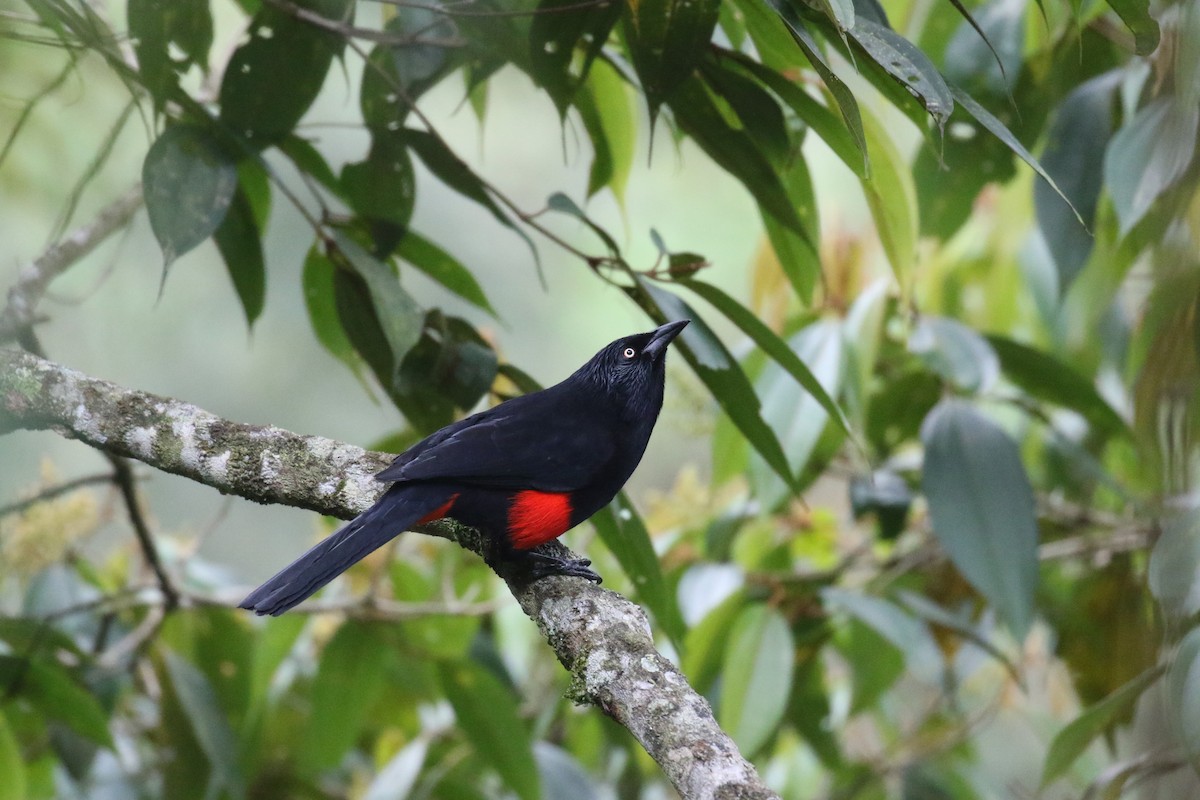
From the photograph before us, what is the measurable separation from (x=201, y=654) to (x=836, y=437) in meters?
2.16

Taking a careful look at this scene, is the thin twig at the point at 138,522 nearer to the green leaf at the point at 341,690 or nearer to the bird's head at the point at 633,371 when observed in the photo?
the green leaf at the point at 341,690

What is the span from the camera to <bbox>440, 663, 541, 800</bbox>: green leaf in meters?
3.25

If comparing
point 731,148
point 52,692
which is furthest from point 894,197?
point 52,692

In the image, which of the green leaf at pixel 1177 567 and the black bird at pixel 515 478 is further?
the black bird at pixel 515 478

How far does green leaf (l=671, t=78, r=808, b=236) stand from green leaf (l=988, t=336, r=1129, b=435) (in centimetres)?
131

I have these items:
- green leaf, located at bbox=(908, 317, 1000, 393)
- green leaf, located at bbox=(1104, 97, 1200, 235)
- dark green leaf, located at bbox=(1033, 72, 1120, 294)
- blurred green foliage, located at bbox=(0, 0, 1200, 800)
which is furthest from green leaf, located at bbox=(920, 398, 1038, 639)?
green leaf, located at bbox=(1104, 97, 1200, 235)

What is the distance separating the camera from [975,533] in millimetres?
2943

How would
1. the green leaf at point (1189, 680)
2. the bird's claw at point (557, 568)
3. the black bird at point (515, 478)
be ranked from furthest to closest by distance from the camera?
1. the bird's claw at point (557, 568)
2. the black bird at point (515, 478)
3. the green leaf at point (1189, 680)

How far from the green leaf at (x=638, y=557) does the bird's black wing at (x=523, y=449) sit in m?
0.22

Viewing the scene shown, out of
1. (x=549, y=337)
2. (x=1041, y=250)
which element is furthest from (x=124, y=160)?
(x=549, y=337)

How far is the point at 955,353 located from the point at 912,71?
1562mm

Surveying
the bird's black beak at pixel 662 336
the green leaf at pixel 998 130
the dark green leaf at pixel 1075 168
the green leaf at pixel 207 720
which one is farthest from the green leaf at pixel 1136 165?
the green leaf at pixel 207 720

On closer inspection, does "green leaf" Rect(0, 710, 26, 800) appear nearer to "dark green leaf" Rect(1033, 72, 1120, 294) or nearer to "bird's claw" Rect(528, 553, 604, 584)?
"bird's claw" Rect(528, 553, 604, 584)

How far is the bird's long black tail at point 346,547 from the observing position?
1866 millimetres
